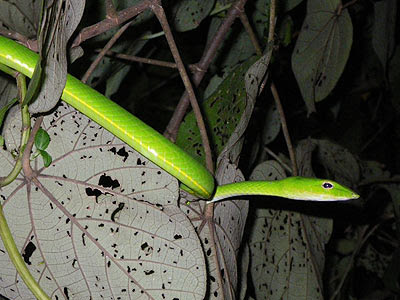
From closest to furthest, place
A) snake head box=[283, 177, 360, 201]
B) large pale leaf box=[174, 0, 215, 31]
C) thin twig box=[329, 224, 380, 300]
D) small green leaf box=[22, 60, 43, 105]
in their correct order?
small green leaf box=[22, 60, 43, 105]
snake head box=[283, 177, 360, 201]
large pale leaf box=[174, 0, 215, 31]
thin twig box=[329, 224, 380, 300]

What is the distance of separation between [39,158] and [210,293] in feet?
1.61

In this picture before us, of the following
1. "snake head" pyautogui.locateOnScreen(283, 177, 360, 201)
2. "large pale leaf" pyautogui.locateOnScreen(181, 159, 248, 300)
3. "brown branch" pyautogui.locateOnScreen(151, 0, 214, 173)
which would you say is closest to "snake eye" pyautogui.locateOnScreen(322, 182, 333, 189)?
"snake head" pyautogui.locateOnScreen(283, 177, 360, 201)

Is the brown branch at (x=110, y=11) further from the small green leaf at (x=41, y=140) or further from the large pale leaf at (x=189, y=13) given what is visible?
the large pale leaf at (x=189, y=13)

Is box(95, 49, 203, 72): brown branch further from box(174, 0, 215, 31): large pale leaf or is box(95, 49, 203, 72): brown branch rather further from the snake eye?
the snake eye

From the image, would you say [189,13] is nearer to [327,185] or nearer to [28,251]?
[327,185]

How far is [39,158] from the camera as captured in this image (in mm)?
872

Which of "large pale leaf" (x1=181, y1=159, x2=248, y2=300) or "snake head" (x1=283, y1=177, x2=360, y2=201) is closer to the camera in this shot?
"large pale leaf" (x1=181, y1=159, x2=248, y2=300)

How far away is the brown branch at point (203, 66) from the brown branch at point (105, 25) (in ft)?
1.44

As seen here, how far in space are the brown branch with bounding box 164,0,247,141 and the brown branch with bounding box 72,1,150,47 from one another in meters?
0.44

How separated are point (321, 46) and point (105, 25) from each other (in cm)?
97

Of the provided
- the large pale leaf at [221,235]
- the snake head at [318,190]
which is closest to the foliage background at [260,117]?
the large pale leaf at [221,235]

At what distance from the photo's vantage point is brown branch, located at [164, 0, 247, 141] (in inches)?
56.1

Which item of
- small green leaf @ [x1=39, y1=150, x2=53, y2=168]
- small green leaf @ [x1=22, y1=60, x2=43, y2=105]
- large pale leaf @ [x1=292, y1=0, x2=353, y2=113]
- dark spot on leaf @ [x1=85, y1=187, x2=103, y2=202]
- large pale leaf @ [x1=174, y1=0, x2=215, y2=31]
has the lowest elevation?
dark spot on leaf @ [x1=85, y1=187, x2=103, y2=202]

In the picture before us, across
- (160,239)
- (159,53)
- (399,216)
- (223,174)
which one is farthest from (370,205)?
(160,239)
